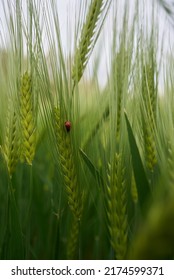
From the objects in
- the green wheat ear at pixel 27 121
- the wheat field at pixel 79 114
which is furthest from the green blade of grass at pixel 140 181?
the green wheat ear at pixel 27 121

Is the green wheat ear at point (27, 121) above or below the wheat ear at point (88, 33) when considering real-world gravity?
below

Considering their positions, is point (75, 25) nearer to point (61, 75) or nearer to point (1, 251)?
point (61, 75)

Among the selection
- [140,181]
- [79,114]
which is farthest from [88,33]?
[140,181]

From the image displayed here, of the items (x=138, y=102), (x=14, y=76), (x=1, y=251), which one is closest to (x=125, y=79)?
(x=138, y=102)

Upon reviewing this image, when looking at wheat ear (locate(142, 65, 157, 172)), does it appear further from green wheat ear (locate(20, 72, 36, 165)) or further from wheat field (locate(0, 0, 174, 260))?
green wheat ear (locate(20, 72, 36, 165))

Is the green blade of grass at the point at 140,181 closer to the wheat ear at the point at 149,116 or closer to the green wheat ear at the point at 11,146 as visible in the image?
the wheat ear at the point at 149,116

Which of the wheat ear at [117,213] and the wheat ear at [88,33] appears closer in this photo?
the wheat ear at [117,213]

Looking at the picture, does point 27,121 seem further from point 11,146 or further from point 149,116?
point 149,116
